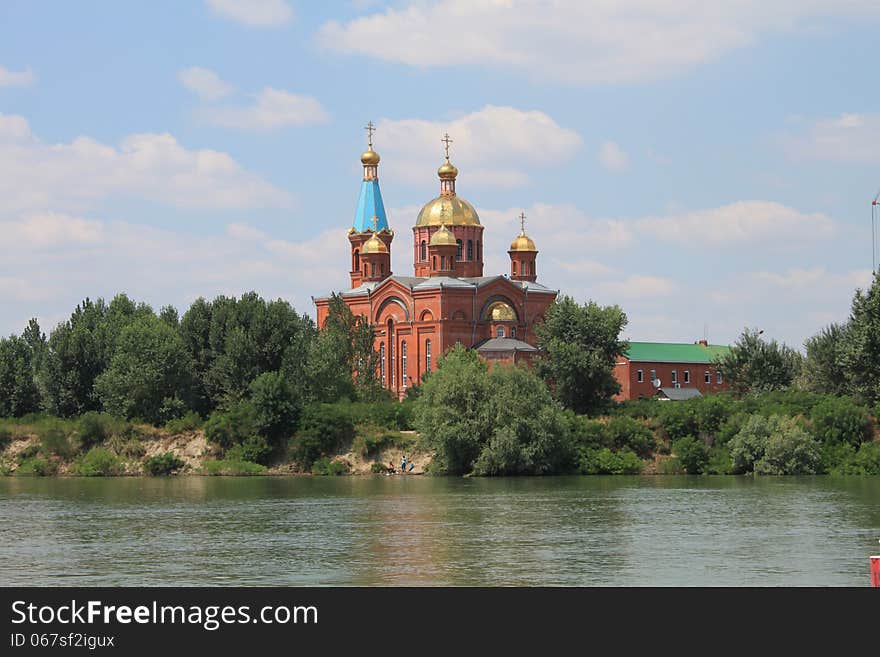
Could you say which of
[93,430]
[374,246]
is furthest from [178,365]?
[374,246]

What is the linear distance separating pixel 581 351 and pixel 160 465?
2169cm

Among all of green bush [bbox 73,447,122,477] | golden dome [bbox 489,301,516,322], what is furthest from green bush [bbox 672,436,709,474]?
golden dome [bbox 489,301,516,322]

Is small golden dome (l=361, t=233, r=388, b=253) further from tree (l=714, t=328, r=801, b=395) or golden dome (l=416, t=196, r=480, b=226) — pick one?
tree (l=714, t=328, r=801, b=395)

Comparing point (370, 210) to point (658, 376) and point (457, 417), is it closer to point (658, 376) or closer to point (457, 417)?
point (658, 376)

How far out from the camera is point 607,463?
226 ft

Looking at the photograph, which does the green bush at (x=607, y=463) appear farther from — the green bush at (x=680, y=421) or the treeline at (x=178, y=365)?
the treeline at (x=178, y=365)

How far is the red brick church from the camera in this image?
315ft

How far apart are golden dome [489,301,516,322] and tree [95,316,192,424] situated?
83.5ft

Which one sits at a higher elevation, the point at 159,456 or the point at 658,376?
the point at 658,376

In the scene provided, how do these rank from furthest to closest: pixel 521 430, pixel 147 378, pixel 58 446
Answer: pixel 147 378 → pixel 58 446 → pixel 521 430

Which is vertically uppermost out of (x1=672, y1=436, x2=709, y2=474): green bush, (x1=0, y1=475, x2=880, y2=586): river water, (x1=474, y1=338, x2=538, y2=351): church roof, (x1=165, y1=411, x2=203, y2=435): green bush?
(x1=474, y1=338, x2=538, y2=351): church roof
